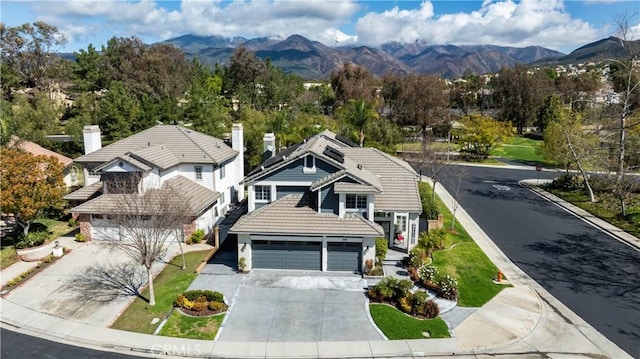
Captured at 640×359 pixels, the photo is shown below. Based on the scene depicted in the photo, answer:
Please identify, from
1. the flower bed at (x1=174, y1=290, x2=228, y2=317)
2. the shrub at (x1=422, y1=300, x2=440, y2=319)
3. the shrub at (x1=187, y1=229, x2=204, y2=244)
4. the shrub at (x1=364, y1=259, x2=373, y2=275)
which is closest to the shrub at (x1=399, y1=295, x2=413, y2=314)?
the shrub at (x1=422, y1=300, x2=440, y2=319)

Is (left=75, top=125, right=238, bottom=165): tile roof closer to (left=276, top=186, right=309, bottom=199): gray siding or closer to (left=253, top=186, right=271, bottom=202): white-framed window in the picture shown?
(left=253, top=186, right=271, bottom=202): white-framed window

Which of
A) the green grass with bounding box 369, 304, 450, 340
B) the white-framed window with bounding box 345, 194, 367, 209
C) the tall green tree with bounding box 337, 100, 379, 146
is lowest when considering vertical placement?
the green grass with bounding box 369, 304, 450, 340

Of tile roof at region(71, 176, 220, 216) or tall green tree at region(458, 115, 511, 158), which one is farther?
tall green tree at region(458, 115, 511, 158)

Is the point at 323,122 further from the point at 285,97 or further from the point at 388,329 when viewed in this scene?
the point at 388,329

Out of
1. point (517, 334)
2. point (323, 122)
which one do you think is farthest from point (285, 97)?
point (517, 334)

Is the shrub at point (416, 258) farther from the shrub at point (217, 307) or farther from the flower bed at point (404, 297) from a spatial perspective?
the shrub at point (217, 307)

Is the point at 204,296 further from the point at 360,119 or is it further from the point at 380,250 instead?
the point at 360,119
